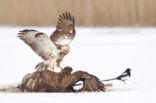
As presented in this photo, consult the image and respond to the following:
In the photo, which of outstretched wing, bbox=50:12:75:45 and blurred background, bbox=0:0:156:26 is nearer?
outstretched wing, bbox=50:12:75:45

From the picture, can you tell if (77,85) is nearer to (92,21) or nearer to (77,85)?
(77,85)

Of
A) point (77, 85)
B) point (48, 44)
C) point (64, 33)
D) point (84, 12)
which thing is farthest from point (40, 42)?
point (84, 12)

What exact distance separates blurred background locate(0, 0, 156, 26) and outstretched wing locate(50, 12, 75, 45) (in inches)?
78.4

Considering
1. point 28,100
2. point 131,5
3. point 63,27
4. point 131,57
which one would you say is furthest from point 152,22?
point 28,100

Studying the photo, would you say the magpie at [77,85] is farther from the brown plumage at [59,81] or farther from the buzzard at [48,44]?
the buzzard at [48,44]

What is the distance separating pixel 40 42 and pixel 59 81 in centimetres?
23

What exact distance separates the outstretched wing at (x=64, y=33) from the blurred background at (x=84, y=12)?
6.53 feet

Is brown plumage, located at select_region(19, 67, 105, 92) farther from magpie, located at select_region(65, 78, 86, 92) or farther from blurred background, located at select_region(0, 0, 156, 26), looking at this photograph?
blurred background, located at select_region(0, 0, 156, 26)

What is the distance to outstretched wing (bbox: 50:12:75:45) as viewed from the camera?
7.86ft

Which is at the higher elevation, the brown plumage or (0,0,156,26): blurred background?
(0,0,156,26): blurred background

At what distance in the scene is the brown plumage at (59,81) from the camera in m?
2.36

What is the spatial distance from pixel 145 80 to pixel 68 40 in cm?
68

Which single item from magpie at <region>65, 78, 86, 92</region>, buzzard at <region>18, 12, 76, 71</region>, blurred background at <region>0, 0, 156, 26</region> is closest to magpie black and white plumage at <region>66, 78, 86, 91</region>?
magpie at <region>65, 78, 86, 92</region>

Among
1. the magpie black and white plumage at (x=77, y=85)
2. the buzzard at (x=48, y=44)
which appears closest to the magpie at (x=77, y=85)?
the magpie black and white plumage at (x=77, y=85)
